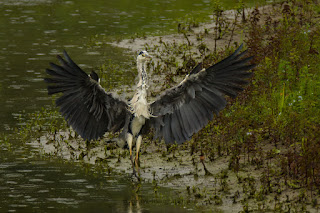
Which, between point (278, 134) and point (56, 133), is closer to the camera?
point (278, 134)

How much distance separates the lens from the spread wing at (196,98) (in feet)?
29.6

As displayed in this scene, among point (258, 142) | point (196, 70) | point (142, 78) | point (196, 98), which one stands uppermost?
point (196, 70)

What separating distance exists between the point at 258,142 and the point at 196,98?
59.7 inches

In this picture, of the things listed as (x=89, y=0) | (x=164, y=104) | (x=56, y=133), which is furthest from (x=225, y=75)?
(x=89, y=0)

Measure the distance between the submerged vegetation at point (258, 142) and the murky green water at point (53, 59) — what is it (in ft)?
1.79

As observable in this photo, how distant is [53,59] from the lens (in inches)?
648

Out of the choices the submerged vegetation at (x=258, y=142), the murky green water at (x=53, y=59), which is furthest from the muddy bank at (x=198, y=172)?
the murky green water at (x=53, y=59)

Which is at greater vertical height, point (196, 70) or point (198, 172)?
point (196, 70)

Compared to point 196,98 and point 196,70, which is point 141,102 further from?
point 196,70

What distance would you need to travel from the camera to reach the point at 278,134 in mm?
10266

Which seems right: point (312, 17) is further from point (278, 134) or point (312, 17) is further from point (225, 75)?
point (225, 75)

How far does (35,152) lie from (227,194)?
345 cm

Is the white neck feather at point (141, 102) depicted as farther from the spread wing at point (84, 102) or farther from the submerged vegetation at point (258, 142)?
the submerged vegetation at point (258, 142)

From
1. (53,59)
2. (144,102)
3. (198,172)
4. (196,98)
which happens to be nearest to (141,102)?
(144,102)
